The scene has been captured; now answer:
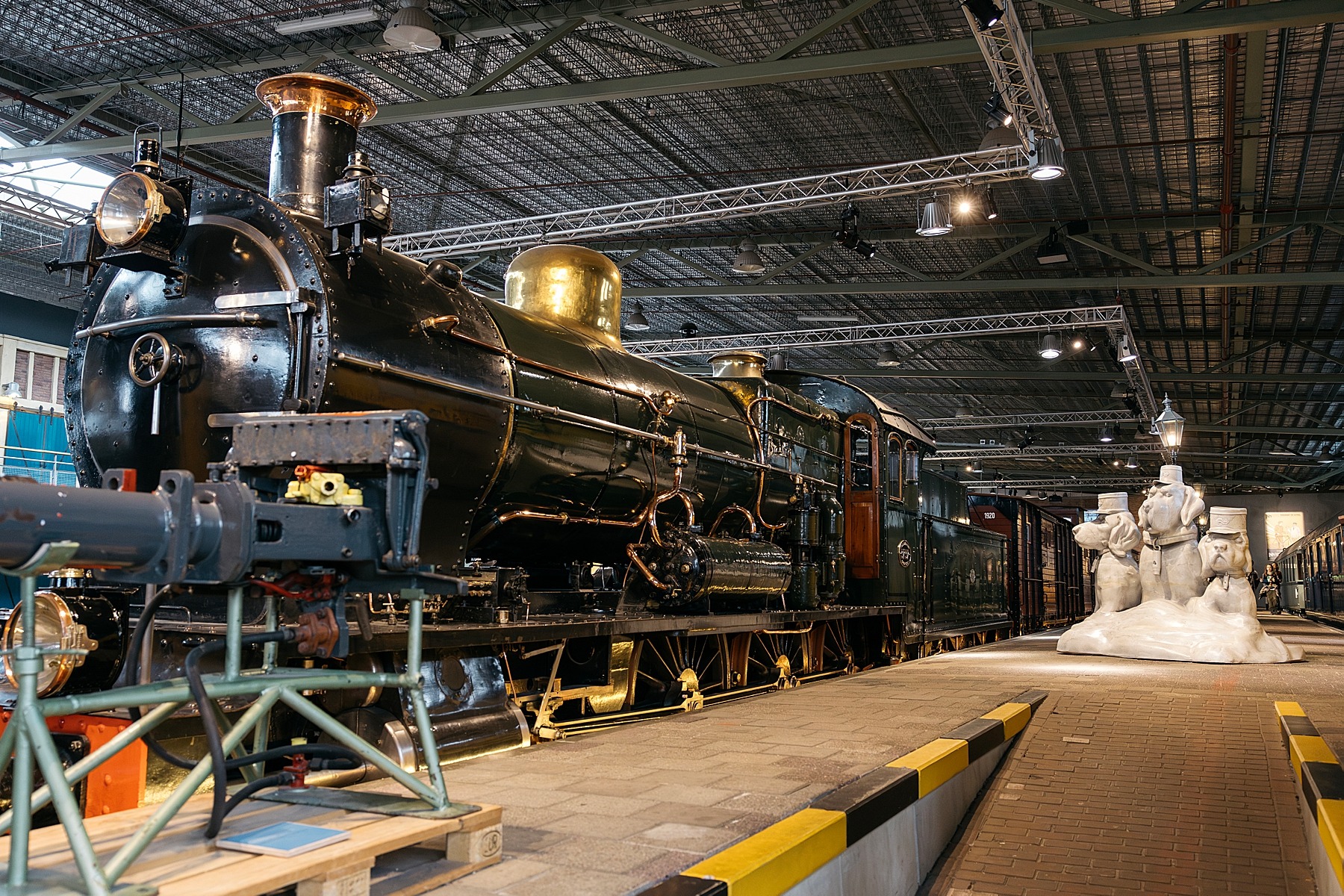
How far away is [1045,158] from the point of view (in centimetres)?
1118

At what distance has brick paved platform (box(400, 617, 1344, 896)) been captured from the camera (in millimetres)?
3287

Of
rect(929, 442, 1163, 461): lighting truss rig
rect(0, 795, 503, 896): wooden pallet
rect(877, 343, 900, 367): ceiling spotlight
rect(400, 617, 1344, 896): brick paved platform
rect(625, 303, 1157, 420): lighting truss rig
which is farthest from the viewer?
rect(929, 442, 1163, 461): lighting truss rig

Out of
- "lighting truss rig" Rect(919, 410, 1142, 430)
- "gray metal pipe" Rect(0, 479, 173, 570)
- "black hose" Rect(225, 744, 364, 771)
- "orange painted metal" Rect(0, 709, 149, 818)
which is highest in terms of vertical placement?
"lighting truss rig" Rect(919, 410, 1142, 430)

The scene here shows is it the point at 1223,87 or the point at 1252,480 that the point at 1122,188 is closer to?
the point at 1223,87

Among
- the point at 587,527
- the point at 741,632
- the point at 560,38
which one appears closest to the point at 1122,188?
the point at 560,38

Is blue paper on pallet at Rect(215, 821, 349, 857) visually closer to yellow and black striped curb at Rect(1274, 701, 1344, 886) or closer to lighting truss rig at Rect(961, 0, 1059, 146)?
yellow and black striped curb at Rect(1274, 701, 1344, 886)

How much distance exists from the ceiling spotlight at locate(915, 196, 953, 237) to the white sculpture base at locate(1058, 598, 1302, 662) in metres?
5.19

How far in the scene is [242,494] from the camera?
249 centimetres

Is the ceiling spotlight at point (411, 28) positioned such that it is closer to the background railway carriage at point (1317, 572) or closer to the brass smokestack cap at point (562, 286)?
the brass smokestack cap at point (562, 286)

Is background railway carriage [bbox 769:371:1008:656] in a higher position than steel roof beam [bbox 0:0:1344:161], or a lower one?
lower

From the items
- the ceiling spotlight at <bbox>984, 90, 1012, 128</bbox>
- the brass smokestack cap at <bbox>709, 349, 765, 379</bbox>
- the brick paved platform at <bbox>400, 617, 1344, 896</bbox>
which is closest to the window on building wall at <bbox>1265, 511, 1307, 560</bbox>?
the ceiling spotlight at <bbox>984, 90, 1012, 128</bbox>

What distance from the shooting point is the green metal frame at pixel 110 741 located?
2.06 metres

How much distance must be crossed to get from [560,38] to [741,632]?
20.5 ft

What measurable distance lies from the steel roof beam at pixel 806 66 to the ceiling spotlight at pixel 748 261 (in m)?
4.78
